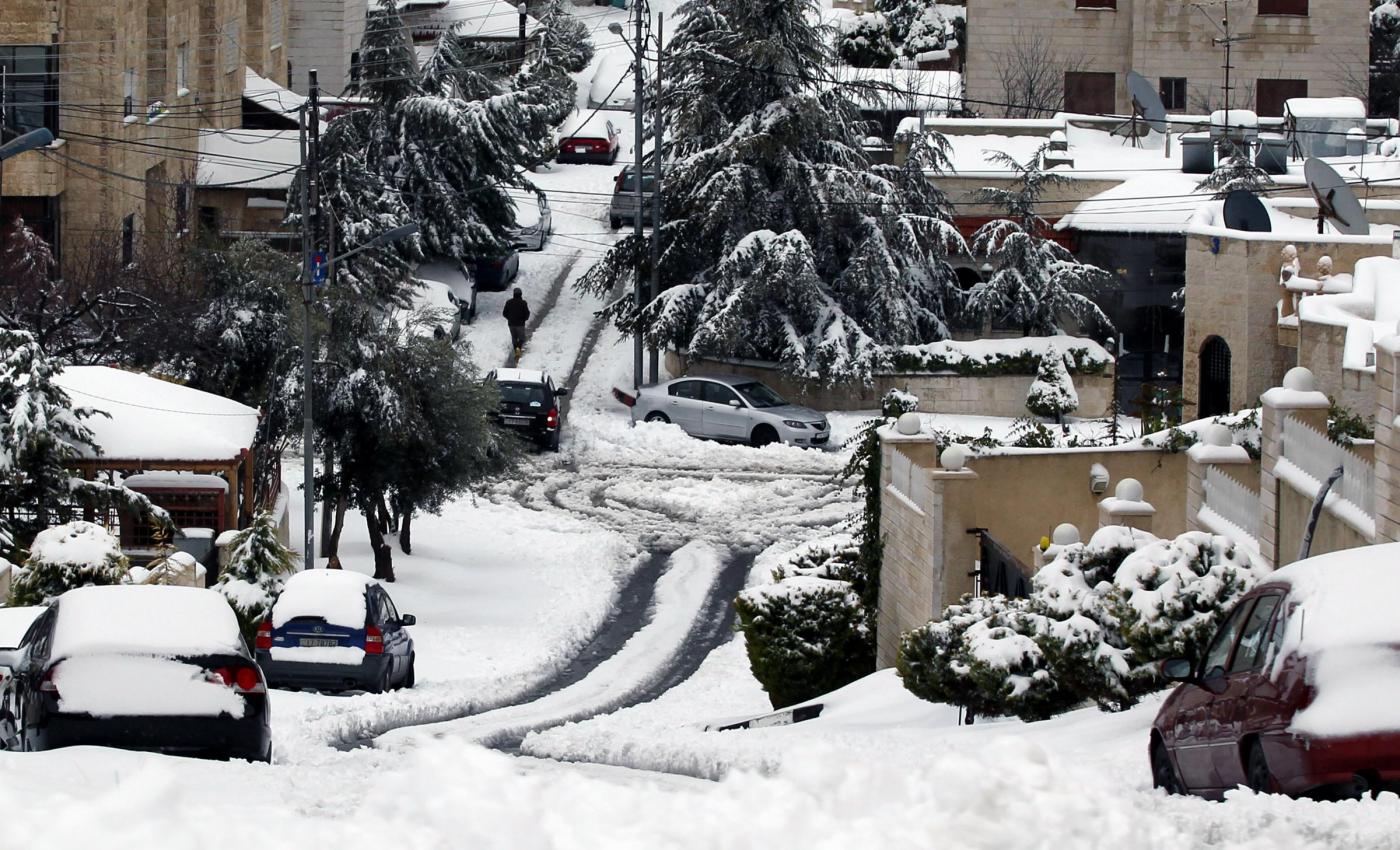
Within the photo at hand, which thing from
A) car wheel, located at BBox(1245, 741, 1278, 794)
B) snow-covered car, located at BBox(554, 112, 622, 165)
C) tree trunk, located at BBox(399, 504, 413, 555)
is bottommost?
tree trunk, located at BBox(399, 504, 413, 555)

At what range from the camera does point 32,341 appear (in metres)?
27.5

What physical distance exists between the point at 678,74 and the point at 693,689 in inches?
858

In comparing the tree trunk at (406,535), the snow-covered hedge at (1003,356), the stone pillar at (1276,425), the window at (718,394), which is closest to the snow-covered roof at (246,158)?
the window at (718,394)

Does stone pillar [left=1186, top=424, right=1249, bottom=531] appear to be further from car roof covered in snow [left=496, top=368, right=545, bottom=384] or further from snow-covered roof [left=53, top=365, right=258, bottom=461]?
car roof covered in snow [left=496, top=368, right=545, bottom=384]

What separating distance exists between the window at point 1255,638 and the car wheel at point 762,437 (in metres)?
27.8

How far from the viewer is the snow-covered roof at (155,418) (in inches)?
1073

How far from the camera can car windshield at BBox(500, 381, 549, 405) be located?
37969 millimetres

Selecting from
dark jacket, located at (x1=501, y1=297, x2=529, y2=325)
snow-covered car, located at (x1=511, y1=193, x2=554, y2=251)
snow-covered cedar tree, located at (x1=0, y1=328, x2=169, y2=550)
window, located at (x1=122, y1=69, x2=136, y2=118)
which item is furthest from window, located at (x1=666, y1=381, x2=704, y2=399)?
window, located at (x1=122, y1=69, x2=136, y2=118)

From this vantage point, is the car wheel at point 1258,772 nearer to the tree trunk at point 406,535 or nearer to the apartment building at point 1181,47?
the tree trunk at point 406,535

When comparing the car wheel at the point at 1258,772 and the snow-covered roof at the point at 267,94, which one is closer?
the car wheel at the point at 1258,772

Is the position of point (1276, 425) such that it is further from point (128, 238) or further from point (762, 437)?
point (128, 238)

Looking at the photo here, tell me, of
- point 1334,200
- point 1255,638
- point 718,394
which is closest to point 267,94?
point 718,394

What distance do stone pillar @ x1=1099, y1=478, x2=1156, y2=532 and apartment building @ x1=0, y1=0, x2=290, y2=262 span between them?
29.6 m

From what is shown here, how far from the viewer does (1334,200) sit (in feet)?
113
